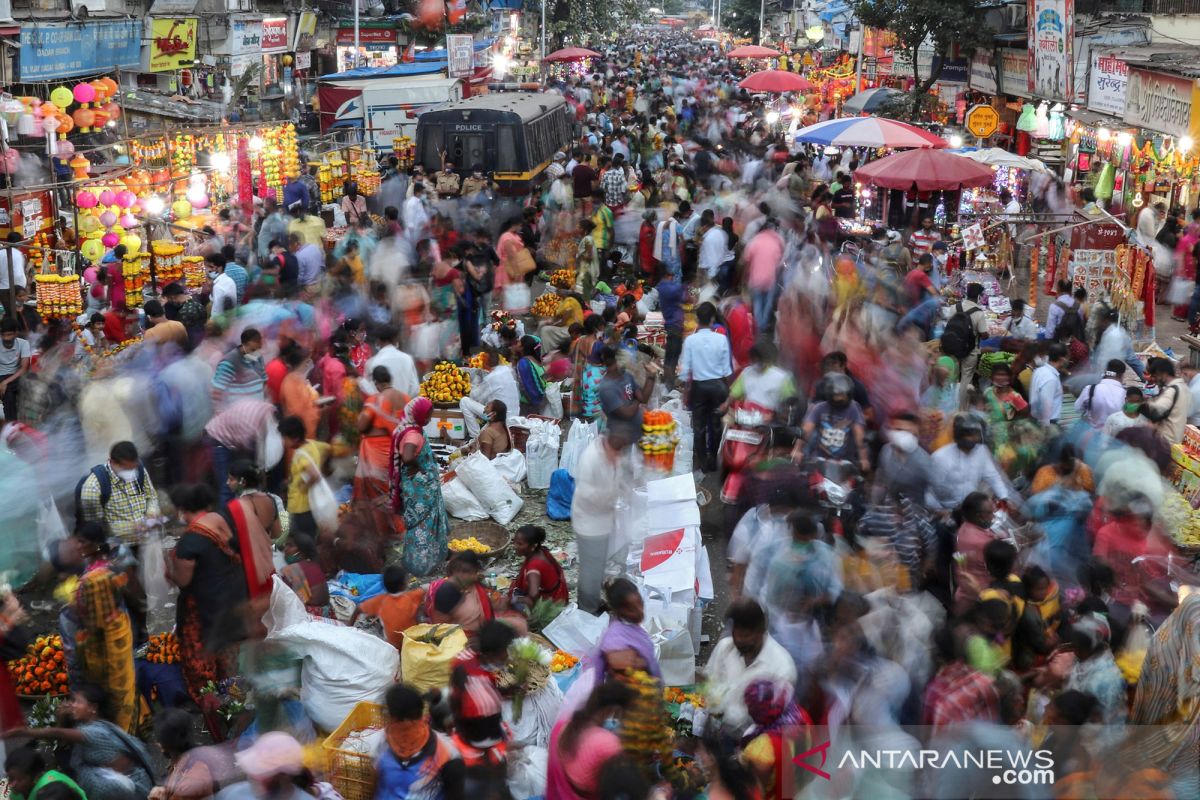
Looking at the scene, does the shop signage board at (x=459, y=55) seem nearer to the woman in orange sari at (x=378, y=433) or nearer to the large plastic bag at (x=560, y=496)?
the large plastic bag at (x=560, y=496)

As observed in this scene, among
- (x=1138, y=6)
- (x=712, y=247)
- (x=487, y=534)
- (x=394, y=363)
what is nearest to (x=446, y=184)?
(x=712, y=247)

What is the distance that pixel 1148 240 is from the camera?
16.2m

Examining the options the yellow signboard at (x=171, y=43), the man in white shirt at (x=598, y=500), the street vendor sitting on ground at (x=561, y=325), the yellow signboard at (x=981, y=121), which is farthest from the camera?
the yellow signboard at (x=171, y=43)

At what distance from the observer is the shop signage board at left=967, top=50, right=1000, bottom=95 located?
26.4m

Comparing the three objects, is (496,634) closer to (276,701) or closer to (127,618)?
(276,701)

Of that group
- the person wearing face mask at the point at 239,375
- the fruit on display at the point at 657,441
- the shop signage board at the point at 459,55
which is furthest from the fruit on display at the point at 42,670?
the shop signage board at the point at 459,55

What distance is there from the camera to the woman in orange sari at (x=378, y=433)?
8727 millimetres

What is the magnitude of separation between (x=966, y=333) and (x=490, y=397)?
14.7 ft

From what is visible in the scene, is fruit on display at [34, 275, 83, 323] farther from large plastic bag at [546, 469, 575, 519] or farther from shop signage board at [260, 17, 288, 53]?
shop signage board at [260, 17, 288, 53]

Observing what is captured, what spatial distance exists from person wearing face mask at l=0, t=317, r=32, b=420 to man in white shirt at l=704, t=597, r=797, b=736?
24.3 feet

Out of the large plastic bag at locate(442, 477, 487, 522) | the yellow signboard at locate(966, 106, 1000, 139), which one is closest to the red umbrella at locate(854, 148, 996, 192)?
the yellow signboard at locate(966, 106, 1000, 139)

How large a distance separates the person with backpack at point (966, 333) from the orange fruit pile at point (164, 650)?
6.43 m

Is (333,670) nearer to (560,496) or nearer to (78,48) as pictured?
(560,496)

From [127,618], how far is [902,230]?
44.1 ft
